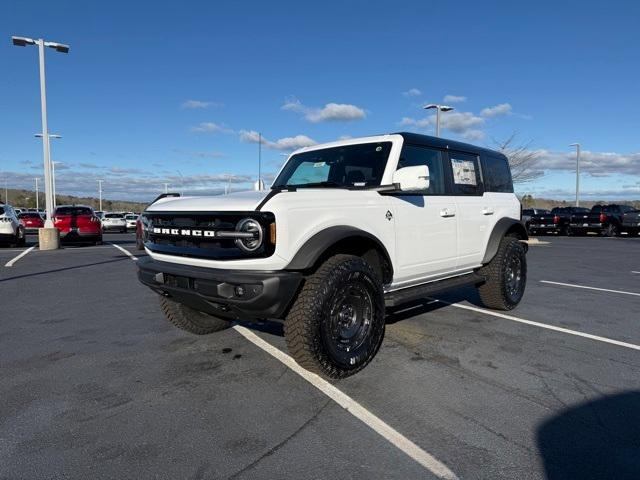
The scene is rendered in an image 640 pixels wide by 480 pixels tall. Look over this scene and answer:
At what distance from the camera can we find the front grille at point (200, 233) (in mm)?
3225

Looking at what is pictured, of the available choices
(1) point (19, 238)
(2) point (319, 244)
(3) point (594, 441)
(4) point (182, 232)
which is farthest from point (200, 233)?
(1) point (19, 238)

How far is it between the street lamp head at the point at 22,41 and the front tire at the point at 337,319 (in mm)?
16811

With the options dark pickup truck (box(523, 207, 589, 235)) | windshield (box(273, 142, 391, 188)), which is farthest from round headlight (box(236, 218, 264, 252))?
dark pickup truck (box(523, 207, 589, 235))

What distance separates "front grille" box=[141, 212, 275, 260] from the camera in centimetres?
322

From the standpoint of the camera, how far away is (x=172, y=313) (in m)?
4.53

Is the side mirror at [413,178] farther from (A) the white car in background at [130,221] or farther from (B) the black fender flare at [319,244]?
(A) the white car in background at [130,221]

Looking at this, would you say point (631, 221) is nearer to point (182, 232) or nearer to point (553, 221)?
point (553, 221)

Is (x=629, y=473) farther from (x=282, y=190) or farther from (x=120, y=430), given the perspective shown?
(x=120, y=430)

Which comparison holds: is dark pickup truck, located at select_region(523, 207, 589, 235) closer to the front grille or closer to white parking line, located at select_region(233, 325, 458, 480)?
white parking line, located at select_region(233, 325, 458, 480)

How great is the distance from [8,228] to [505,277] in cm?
1543

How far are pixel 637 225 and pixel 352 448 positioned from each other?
2757 centimetres

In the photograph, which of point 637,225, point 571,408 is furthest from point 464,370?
point 637,225

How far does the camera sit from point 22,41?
15.5 m

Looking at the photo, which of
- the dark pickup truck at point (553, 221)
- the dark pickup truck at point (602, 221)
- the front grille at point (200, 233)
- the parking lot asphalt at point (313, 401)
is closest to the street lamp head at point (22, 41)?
the parking lot asphalt at point (313, 401)
